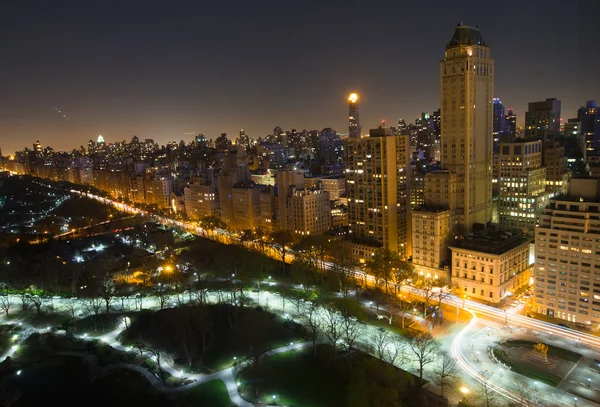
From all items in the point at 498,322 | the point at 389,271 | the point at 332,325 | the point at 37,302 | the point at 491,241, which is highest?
the point at 491,241

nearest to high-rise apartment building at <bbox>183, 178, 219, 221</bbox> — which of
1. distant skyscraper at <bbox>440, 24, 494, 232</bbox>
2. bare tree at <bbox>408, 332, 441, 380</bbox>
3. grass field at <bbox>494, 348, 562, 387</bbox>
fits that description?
distant skyscraper at <bbox>440, 24, 494, 232</bbox>

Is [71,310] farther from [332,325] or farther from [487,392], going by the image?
[487,392]

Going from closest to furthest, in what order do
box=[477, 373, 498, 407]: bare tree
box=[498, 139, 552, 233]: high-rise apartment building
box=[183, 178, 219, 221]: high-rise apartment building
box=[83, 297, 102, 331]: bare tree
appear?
1. box=[477, 373, 498, 407]: bare tree
2. box=[83, 297, 102, 331]: bare tree
3. box=[498, 139, 552, 233]: high-rise apartment building
4. box=[183, 178, 219, 221]: high-rise apartment building

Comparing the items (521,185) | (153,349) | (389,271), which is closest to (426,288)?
(389,271)

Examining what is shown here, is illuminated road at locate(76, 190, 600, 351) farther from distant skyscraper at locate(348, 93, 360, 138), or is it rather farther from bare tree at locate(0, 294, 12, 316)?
distant skyscraper at locate(348, 93, 360, 138)

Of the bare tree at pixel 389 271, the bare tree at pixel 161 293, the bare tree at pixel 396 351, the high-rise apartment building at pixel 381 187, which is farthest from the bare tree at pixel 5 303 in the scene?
the high-rise apartment building at pixel 381 187

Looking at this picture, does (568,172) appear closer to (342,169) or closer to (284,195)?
(284,195)
